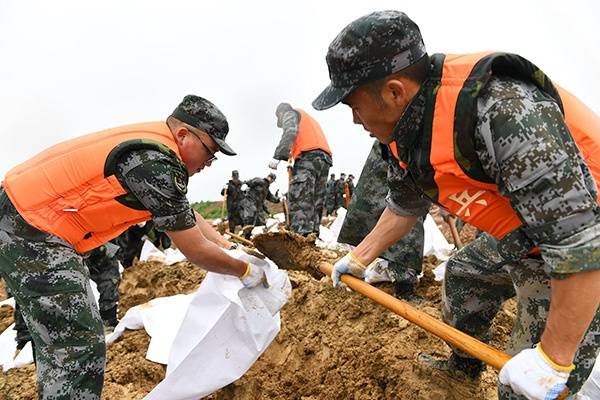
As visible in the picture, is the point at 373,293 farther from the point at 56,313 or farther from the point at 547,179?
the point at 56,313

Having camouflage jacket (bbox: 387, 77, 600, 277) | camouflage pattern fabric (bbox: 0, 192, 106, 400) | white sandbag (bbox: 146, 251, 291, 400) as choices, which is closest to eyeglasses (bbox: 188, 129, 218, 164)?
white sandbag (bbox: 146, 251, 291, 400)

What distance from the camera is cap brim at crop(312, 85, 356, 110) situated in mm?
1435

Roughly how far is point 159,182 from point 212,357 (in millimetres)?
996

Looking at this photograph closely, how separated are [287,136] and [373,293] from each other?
3.82 metres

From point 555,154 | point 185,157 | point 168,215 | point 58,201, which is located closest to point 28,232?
point 58,201

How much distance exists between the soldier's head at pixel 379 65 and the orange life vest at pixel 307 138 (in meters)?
4.07

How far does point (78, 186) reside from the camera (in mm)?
1972

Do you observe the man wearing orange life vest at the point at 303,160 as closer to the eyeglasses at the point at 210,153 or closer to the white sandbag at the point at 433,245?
A: the white sandbag at the point at 433,245

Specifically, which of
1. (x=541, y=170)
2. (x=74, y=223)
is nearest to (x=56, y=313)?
(x=74, y=223)

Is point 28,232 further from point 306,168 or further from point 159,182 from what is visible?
point 306,168

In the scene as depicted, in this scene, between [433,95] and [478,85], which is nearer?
[478,85]

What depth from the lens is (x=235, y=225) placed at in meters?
12.4

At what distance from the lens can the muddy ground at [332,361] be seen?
7.22ft

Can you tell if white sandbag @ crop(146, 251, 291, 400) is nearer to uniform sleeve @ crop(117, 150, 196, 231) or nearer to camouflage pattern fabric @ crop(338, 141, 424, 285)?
uniform sleeve @ crop(117, 150, 196, 231)
